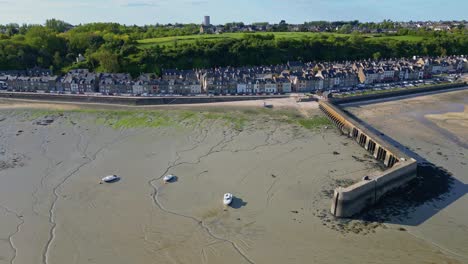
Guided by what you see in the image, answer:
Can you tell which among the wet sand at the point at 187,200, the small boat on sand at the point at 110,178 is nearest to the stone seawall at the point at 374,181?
the wet sand at the point at 187,200

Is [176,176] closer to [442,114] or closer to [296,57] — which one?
[442,114]

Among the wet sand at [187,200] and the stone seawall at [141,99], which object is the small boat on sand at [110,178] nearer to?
the wet sand at [187,200]

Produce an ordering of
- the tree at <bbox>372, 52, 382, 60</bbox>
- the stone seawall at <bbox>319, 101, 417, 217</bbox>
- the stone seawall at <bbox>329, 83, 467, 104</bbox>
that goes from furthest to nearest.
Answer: the tree at <bbox>372, 52, 382, 60</bbox>
the stone seawall at <bbox>329, 83, 467, 104</bbox>
the stone seawall at <bbox>319, 101, 417, 217</bbox>

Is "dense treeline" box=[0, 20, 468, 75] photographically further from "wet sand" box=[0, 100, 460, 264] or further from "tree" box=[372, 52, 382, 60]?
"wet sand" box=[0, 100, 460, 264]

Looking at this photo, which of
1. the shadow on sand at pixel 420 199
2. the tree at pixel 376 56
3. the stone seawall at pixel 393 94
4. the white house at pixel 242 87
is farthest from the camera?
the tree at pixel 376 56

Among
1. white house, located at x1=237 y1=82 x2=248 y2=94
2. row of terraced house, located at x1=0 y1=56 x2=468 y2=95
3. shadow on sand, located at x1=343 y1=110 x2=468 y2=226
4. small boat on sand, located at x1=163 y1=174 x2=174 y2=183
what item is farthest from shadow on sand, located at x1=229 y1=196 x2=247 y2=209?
white house, located at x1=237 y1=82 x2=248 y2=94

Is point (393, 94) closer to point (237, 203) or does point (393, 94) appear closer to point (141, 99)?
point (141, 99)
